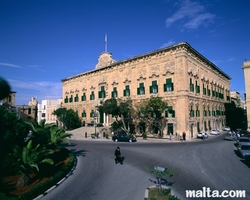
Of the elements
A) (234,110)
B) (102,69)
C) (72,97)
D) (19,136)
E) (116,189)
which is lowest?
(116,189)

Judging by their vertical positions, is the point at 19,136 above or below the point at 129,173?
above

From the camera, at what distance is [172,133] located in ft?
93.1

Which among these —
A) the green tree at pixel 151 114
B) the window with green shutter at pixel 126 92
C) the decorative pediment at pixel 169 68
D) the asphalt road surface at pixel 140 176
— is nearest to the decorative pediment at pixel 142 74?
the window with green shutter at pixel 126 92

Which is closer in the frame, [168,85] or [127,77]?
[168,85]

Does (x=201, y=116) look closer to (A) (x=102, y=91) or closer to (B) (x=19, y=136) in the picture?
(A) (x=102, y=91)

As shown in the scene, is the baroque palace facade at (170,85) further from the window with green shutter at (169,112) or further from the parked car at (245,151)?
the parked car at (245,151)

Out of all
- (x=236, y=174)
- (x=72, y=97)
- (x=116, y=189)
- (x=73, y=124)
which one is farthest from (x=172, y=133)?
(x=72, y=97)

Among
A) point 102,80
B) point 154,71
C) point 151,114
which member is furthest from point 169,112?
point 102,80

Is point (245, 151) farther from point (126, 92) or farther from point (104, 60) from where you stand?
point (104, 60)

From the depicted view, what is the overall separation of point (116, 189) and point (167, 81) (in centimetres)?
2273

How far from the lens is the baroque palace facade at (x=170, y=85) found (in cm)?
2811

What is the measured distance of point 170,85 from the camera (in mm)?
29281

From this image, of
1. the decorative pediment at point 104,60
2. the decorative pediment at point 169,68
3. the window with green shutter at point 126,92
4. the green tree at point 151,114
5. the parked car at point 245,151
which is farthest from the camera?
the decorative pediment at point 104,60

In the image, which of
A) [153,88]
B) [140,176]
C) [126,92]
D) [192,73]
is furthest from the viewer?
[126,92]
